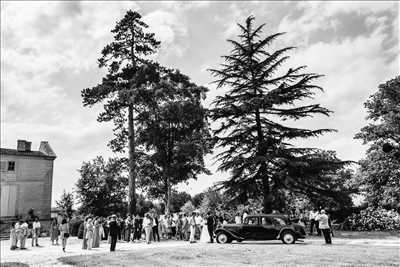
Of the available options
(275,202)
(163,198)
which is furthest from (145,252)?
(163,198)

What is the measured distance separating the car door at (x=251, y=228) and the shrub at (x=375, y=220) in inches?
583

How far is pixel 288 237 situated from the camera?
19.2 metres

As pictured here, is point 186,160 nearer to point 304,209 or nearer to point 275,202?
point 275,202

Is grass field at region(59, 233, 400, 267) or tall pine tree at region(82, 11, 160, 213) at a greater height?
tall pine tree at region(82, 11, 160, 213)

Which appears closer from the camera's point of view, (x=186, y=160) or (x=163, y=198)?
(x=186, y=160)

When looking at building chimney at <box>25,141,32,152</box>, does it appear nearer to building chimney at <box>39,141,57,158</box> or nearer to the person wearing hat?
building chimney at <box>39,141,57,158</box>

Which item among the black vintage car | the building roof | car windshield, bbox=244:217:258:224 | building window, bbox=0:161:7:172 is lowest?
the black vintage car

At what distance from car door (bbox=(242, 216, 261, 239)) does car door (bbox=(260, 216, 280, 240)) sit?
0.86 feet

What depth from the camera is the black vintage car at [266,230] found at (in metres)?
19.3

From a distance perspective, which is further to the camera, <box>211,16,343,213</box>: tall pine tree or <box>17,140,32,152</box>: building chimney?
<box>17,140,32,152</box>: building chimney

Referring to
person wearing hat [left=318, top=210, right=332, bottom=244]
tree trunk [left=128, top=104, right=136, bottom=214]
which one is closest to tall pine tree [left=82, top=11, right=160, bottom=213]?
tree trunk [left=128, top=104, right=136, bottom=214]

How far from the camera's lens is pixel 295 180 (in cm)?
2494

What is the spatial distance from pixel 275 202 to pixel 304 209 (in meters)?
19.0

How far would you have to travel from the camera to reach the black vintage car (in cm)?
1928
